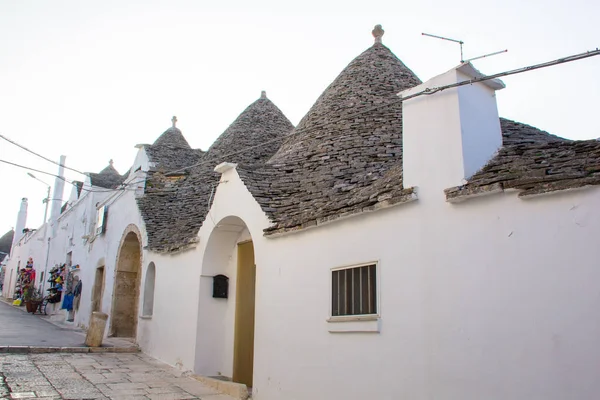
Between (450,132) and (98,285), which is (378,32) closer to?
(450,132)

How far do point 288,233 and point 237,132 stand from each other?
27.1ft

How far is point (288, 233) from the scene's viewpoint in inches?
276

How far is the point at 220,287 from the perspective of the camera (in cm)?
931

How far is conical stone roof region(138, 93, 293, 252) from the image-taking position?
1195cm

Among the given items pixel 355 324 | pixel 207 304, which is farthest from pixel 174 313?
pixel 355 324

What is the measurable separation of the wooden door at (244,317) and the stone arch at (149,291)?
3.52m

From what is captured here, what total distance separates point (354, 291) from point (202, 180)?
29.4ft

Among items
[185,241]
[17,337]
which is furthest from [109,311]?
[185,241]

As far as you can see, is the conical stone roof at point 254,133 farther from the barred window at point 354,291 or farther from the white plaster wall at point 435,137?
the white plaster wall at point 435,137

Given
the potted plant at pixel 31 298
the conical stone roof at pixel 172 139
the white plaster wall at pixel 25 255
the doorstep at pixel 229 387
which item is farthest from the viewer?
the white plaster wall at pixel 25 255

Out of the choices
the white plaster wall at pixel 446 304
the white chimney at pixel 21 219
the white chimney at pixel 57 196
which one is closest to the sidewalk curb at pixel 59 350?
the white plaster wall at pixel 446 304

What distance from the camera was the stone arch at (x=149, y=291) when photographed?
12.0 meters

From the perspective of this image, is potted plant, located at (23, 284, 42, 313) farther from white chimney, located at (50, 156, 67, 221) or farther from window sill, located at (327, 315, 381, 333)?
window sill, located at (327, 315, 381, 333)

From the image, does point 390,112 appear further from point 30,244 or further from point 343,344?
point 30,244
